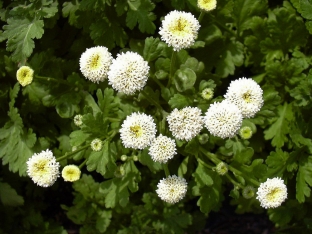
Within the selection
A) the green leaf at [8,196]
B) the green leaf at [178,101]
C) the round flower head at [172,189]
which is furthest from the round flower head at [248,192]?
the green leaf at [8,196]

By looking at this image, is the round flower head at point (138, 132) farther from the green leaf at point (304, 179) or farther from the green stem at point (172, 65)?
the green leaf at point (304, 179)

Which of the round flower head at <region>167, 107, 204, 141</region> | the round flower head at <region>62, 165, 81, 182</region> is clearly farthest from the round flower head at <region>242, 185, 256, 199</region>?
the round flower head at <region>62, 165, 81, 182</region>

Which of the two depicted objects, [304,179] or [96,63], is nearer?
[96,63]

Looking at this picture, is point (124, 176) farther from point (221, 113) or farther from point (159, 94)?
point (221, 113)

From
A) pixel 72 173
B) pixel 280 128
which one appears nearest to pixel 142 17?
pixel 72 173

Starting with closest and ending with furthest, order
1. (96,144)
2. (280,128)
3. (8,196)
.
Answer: (96,144) → (280,128) → (8,196)

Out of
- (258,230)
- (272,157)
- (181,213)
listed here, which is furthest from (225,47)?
(258,230)

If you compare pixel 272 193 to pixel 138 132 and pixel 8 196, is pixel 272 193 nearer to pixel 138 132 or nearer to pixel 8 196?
pixel 138 132
